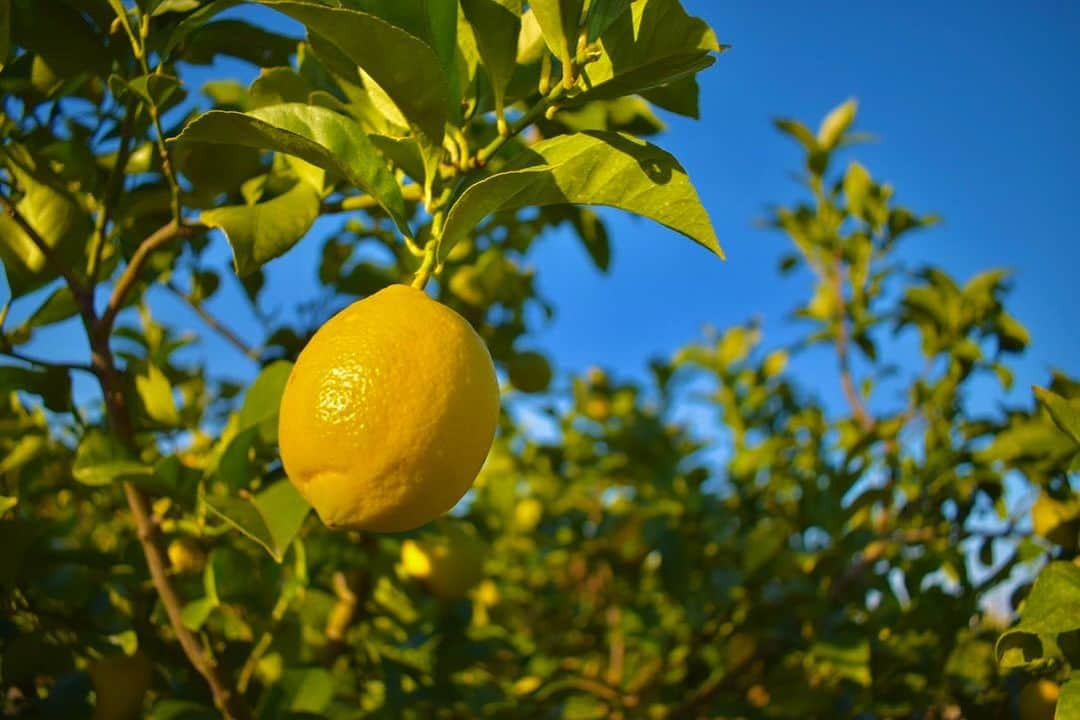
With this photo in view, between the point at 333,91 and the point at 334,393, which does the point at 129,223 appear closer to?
the point at 333,91

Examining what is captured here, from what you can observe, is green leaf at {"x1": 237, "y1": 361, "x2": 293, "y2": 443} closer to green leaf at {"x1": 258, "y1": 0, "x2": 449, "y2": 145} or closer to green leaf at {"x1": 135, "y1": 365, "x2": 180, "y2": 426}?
green leaf at {"x1": 135, "y1": 365, "x2": 180, "y2": 426}

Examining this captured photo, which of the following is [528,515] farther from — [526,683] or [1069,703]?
[1069,703]

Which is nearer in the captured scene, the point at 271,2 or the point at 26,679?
the point at 271,2

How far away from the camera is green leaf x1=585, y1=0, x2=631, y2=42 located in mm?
654

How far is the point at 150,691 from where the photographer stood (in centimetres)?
116

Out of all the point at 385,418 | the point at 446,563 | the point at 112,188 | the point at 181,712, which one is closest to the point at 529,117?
the point at 385,418

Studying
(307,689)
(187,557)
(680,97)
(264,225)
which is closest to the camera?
(264,225)

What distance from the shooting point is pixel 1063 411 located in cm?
77

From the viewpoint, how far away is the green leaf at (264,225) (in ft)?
2.26

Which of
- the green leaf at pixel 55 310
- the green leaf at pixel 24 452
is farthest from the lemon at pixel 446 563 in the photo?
the green leaf at pixel 55 310

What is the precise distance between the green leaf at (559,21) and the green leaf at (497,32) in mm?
36

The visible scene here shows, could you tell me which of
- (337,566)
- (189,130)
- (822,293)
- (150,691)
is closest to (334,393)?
(189,130)

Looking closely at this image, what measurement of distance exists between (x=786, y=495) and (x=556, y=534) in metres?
0.76

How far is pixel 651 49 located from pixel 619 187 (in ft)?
0.41
